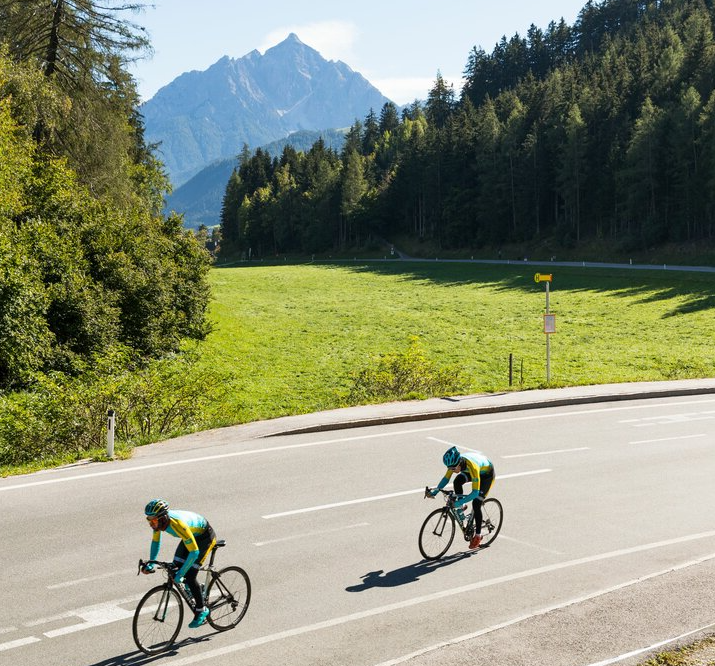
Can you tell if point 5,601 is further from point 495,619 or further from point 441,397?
point 441,397

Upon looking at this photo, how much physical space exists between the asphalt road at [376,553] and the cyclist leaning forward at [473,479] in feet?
2.00

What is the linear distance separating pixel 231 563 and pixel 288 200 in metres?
129

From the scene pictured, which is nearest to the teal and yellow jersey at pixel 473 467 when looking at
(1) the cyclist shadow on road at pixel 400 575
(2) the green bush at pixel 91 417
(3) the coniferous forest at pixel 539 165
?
(1) the cyclist shadow on road at pixel 400 575

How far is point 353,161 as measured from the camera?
127m

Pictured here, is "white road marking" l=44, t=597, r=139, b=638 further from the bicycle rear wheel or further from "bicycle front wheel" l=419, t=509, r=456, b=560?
the bicycle rear wheel

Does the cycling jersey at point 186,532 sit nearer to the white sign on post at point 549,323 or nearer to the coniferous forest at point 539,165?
the white sign on post at point 549,323

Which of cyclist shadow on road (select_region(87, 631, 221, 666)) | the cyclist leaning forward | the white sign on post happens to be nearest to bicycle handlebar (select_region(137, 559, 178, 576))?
cyclist shadow on road (select_region(87, 631, 221, 666))

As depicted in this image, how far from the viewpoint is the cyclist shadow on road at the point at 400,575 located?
32.4ft

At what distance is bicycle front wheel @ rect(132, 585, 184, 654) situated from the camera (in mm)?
7961

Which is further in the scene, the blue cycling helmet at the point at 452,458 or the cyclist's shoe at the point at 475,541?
the cyclist's shoe at the point at 475,541

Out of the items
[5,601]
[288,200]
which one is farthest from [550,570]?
[288,200]

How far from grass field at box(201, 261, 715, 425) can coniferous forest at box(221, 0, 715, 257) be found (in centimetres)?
1730

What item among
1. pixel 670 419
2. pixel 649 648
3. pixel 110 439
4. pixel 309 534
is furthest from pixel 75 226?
pixel 649 648

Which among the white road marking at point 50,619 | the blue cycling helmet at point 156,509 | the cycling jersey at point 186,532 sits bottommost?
the white road marking at point 50,619
